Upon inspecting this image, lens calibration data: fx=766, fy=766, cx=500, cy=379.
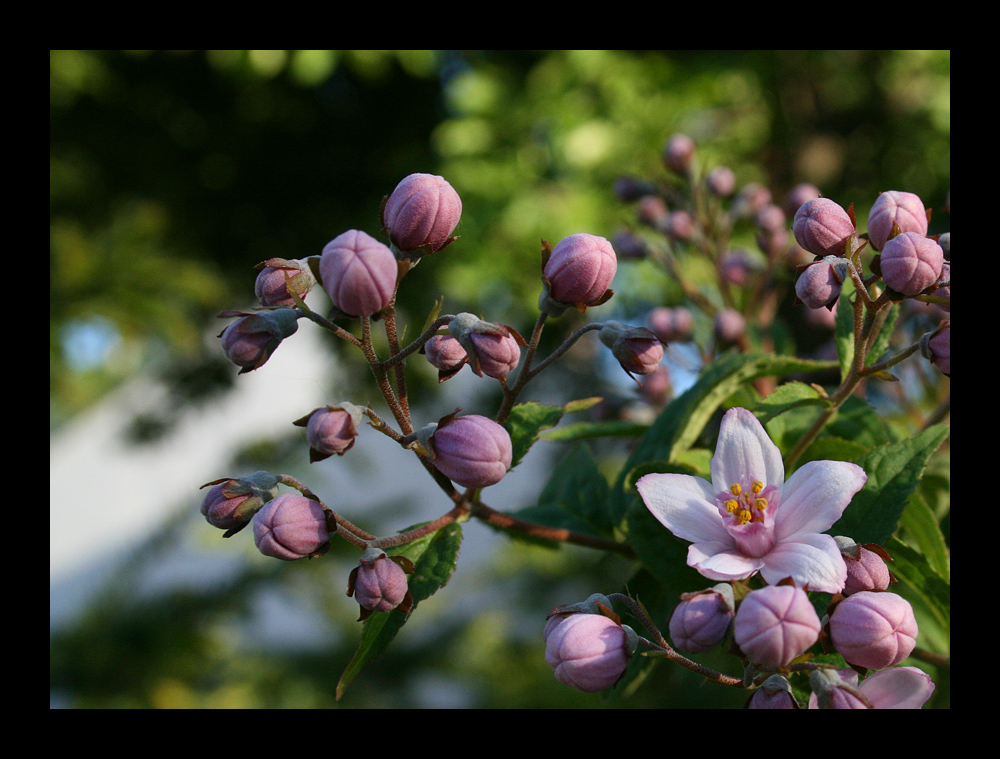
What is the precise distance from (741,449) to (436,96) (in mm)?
2427

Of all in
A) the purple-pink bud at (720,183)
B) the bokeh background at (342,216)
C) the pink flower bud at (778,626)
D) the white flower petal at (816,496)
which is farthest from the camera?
the bokeh background at (342,216)

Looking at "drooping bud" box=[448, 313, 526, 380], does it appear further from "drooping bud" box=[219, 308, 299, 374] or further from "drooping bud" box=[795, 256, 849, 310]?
"drooping bud" box=[795, 256, 849, 310]

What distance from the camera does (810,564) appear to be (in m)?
0.60

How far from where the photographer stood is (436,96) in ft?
9.29

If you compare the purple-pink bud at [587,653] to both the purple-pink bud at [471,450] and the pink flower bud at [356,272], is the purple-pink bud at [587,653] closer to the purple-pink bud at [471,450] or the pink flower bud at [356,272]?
the purple-pink bud at [471,450]

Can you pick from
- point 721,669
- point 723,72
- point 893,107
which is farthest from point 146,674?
point 893,107

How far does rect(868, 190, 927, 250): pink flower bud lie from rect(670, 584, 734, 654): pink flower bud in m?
0.36

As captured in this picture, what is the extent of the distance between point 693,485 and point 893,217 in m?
0.30

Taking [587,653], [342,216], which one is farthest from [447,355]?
[342,216]

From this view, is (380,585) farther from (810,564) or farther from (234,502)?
(810,564)

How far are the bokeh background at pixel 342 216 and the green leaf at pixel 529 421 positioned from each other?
1.90ft

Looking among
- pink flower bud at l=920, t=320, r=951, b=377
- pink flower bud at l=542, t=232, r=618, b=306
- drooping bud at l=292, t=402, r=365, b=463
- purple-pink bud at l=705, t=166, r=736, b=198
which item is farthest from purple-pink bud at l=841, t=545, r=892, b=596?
purple-pink bud at l=705, t=166, r=736, b=198

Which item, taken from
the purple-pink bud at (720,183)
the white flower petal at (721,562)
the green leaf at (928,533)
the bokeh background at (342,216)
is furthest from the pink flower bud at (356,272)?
the purple-pink bud at (720,183)

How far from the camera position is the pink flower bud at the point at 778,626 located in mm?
531
